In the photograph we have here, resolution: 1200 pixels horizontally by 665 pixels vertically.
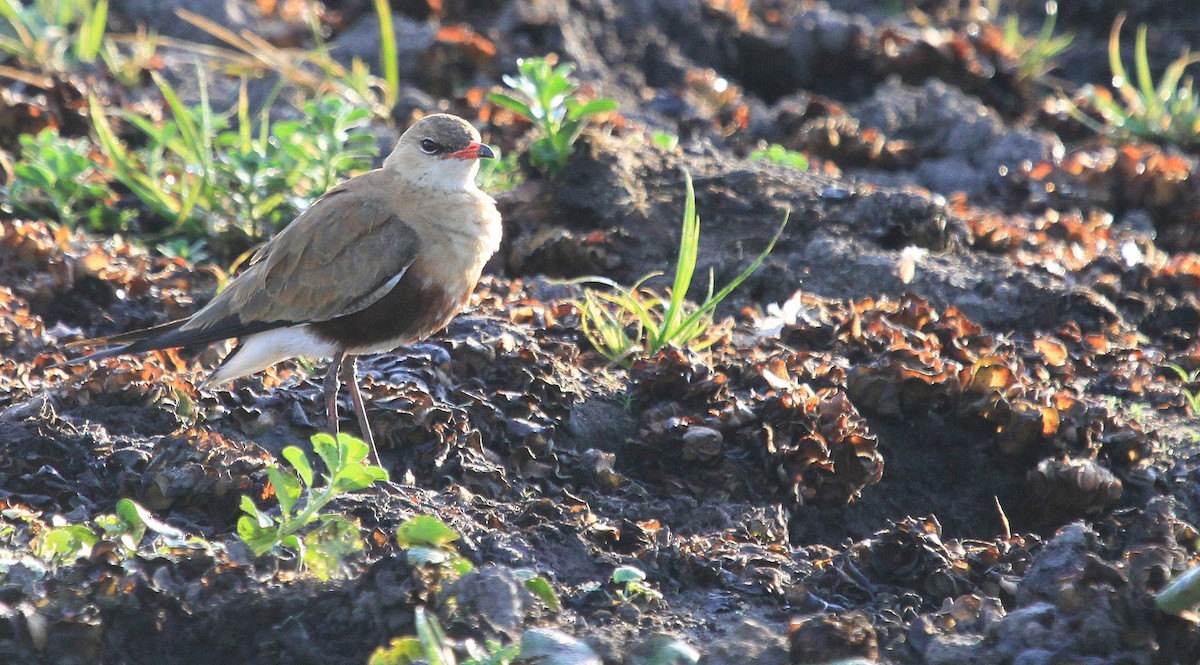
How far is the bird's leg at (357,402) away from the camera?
4082 mm

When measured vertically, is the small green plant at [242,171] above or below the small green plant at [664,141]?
below

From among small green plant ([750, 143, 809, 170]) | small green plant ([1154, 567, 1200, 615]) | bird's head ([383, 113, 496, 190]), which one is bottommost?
small green plant ([750, 143, 809, 170])

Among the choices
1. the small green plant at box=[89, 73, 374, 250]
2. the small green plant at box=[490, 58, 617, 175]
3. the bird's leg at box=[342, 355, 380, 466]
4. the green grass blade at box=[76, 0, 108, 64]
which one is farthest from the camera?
the green grass blade at box=[76, 0, 108, 64]

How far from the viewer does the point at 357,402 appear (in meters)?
4.14

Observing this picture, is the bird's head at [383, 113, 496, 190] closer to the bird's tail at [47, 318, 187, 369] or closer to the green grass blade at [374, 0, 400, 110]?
the bird's tail at [47, 318, 187, 369]

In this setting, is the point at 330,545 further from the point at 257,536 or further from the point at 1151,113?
the point at 1151,113

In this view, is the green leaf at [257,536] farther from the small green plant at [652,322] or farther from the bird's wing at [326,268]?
the small green plant at [652,322]

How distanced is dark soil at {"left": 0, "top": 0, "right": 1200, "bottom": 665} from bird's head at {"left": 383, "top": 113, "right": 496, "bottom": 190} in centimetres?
53

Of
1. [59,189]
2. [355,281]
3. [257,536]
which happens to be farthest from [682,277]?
[59,189]

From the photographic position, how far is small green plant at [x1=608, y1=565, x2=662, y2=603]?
135 inches

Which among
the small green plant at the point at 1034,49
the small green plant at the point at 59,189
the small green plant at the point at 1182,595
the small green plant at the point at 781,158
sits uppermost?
the small green plant at the point at 1034,49

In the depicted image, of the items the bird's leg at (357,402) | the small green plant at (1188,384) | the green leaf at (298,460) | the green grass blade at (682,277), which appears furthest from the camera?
the small green plant at (1188,384)

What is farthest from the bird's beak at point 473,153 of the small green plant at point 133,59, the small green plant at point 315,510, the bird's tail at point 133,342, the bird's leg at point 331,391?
the small green plant at point 133,59

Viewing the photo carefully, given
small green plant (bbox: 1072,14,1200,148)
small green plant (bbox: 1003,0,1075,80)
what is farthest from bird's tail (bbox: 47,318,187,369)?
small green plant (bbox: 1003,0,1075,80)
